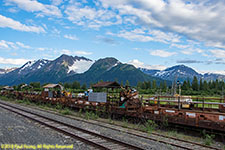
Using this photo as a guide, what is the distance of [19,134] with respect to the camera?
1136 centimetres

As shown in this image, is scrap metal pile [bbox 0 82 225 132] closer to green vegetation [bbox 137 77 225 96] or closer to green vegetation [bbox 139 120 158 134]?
green vegetation [bbox 139 120 158 134]

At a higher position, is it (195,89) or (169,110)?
(195,89)

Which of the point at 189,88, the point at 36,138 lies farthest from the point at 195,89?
the point at 36,138

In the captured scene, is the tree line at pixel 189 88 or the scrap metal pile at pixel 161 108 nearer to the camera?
the scrap metal pile at pixel 161 108

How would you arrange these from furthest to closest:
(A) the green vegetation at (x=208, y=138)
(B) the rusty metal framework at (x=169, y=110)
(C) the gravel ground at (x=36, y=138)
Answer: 1. (B) the rusty metal framework at (x=169, y=110)
2. (A) the green vegetation at (x=208, y=138)
3. (C) the gravel ground at (x=36, y=138)

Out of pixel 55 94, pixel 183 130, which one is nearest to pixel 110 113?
pixel 183 130

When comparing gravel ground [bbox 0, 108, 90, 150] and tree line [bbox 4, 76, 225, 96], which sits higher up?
tree line [bbox 4, 76, 225, 96]

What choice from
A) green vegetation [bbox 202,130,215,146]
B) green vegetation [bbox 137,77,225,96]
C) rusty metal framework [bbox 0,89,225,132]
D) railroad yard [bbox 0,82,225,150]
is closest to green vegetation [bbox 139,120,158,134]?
railroad yard [bbox 0,82,225,150]

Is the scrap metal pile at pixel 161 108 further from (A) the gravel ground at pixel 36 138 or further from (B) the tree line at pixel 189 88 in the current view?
(B) the tree line at pixel 189 88

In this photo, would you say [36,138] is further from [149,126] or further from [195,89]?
[195,89]

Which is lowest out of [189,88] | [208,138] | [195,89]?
[208,138]

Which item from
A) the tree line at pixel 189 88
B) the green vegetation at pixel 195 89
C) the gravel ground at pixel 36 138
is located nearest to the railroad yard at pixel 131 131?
the gravel ground at pixel 36 138

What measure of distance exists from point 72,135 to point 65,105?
1611 centimetres

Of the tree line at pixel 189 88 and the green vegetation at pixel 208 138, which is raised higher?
the tree line at pixel 189 88
